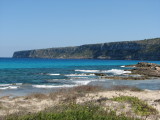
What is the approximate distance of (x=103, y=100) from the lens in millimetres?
13766

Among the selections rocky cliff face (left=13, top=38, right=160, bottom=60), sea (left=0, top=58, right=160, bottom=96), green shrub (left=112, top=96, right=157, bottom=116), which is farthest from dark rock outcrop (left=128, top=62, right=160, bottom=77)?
rocky cliff face (left=13, top=38, right=160, bottom=60)

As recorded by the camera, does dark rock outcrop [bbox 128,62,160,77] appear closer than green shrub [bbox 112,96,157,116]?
No

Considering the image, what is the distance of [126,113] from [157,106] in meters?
2.90

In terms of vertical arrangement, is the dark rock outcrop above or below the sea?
below

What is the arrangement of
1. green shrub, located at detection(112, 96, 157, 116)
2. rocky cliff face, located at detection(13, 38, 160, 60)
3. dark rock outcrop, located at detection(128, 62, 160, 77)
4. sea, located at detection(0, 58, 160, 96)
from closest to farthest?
green shrub, located at detection(112, 96, 157, 116) → sea, located at detection(0, 58, 160, 96) → dark rock outcrop, located at detection(128, 62, 160, 77) → rocky cliff face, located at detection(13, 38, 160, 60)

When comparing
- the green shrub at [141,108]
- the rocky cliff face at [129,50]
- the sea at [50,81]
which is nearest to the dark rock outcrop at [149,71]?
the sea at [50,81]

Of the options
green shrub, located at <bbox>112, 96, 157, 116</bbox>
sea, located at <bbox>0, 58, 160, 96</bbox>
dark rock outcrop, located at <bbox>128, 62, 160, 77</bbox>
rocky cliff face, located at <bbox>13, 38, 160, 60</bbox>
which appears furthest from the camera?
rocky cliff face, located at <bbox>13, 38, 160, 60</bbox>

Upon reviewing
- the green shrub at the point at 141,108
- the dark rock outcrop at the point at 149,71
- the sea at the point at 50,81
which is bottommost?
the dark rock outcrop at the point at 149,71

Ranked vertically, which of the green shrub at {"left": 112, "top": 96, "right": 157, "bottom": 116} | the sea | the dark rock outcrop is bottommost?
the dark rock outcrop

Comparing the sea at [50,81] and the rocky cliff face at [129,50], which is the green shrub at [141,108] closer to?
the sea at [50,81]

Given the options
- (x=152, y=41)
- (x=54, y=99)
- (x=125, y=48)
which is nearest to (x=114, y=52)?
(x=125, y=48)

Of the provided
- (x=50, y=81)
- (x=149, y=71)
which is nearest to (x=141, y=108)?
(x=50, y=81)

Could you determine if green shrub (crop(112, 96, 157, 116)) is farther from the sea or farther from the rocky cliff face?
the rocky cliff face

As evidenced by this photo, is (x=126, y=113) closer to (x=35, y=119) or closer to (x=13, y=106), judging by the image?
(x=35, y=119)
